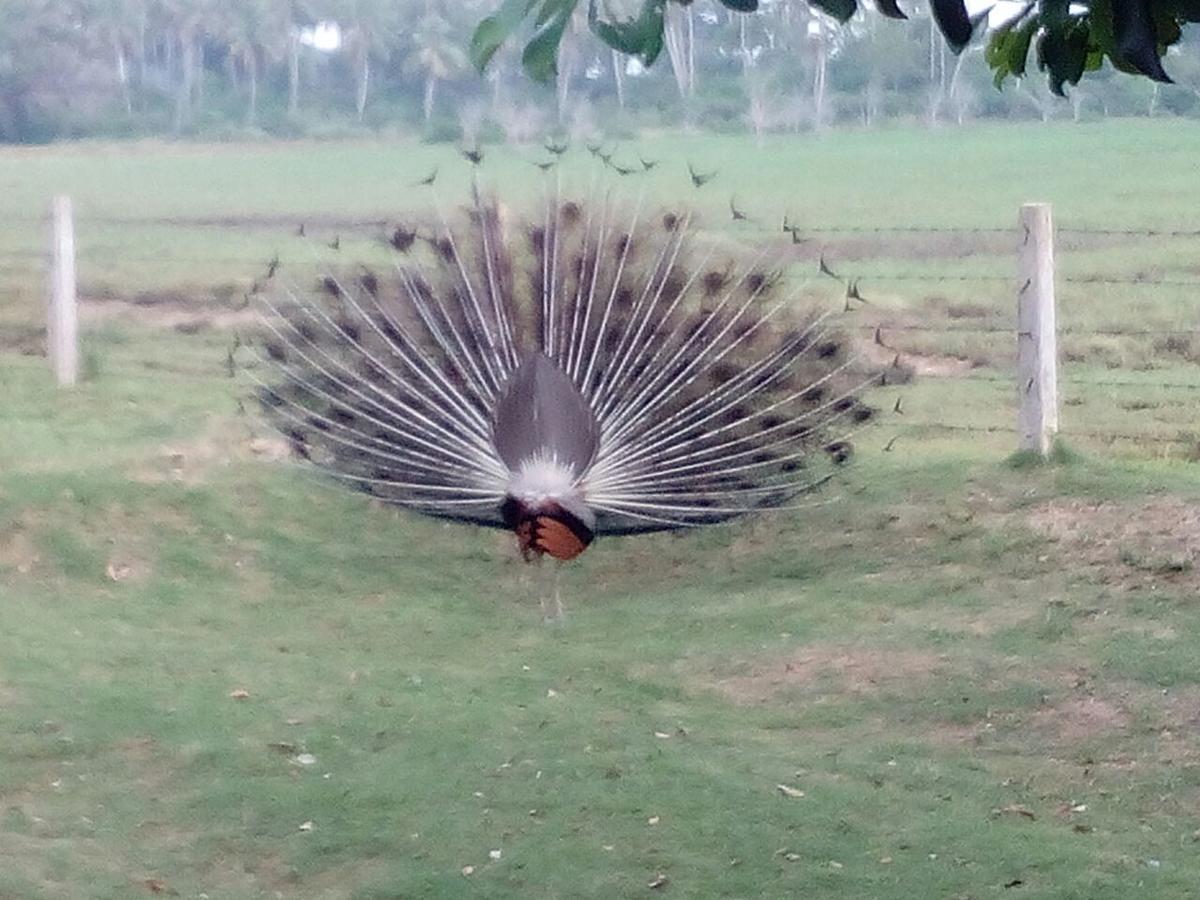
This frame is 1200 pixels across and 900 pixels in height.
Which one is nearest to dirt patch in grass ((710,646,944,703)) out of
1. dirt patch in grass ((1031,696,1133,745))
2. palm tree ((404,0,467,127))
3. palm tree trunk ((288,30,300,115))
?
dirt patch in grass ((1031,696,1133,745))

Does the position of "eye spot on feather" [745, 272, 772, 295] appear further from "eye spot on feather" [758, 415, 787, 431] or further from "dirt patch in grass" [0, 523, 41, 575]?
"dirt patch in grass" [0, 523, 41, 575]

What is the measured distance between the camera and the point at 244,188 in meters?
9.23

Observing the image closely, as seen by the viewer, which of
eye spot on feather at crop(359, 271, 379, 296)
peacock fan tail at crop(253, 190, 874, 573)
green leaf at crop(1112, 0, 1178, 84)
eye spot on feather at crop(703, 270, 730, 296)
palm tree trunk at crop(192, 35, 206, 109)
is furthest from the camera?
palm tree trunk at crop(192, 35, 206, 109)

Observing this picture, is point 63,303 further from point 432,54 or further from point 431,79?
point 432,54

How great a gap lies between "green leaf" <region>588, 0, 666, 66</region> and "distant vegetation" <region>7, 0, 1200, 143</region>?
4.10m

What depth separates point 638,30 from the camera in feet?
5.68

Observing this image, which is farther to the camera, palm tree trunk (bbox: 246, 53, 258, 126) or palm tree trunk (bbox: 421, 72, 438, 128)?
palm tree trunk (bbox: 246, 53, 258, 126)

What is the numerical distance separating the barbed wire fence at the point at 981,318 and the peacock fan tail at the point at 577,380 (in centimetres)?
52

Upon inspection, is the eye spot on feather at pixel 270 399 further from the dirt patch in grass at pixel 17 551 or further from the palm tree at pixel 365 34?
the palm tree at pixel 365 34

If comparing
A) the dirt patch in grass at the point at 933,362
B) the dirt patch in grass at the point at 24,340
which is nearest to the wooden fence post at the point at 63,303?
the dirt patch in grass at the point at 24,340

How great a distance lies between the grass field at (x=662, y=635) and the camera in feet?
13.3

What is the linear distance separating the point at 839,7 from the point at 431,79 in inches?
241

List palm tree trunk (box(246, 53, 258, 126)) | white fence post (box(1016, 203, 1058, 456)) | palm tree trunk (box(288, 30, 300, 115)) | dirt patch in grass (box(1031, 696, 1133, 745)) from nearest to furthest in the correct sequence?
dirt patch in grass (box(1031, 696, 1133, 745)) → white fence post (box(1016, 203, 1058, 456)) → palm tree trunk (box(288, 30, 300, 115)) → palm tree trunk (box(246, 53, 258, 126))

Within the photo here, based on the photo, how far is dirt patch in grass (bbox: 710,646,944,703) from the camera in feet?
17.1
